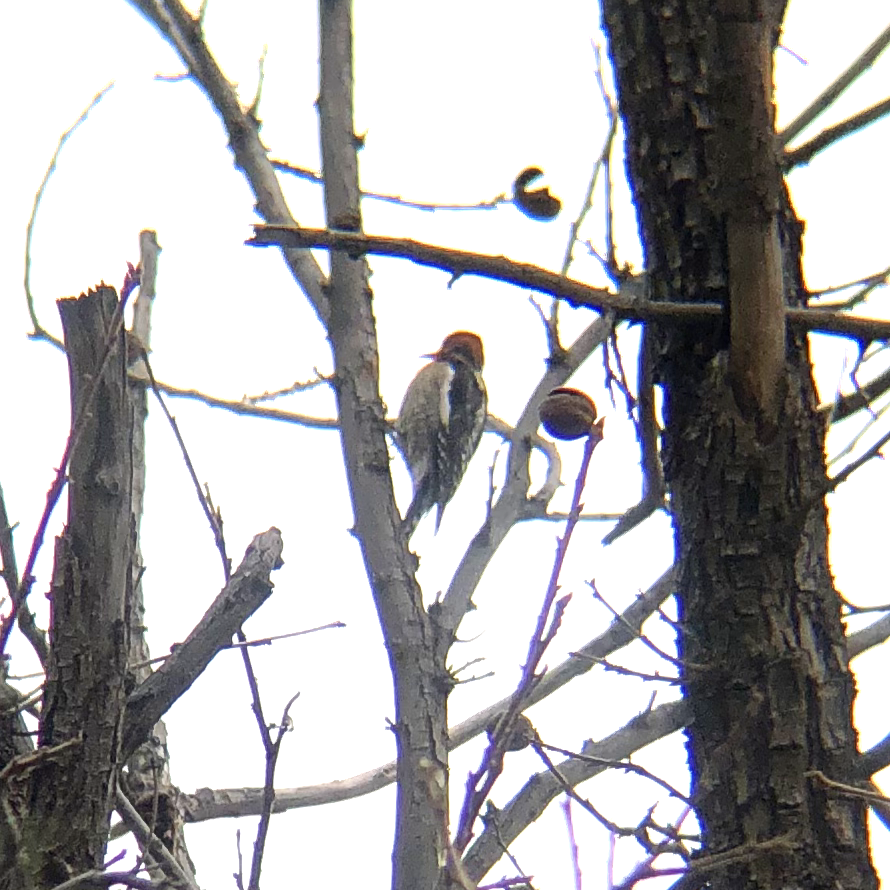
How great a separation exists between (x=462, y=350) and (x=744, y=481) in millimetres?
6011

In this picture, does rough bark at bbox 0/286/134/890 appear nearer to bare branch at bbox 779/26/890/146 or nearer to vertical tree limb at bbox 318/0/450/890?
vertical tree limb at bbox 318/0/450/890

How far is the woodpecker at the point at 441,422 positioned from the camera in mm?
7625

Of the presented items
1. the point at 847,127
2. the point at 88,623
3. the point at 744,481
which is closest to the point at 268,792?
the point at 88,623

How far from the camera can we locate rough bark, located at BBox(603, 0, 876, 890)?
78.7 inches

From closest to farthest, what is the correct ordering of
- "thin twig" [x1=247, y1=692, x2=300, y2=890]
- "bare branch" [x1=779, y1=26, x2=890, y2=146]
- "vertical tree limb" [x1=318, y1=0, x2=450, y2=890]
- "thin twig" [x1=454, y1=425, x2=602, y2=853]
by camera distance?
"thin twig" [x1=454, y1=425, x2=602, y2=853]
"thin twig" [x1=247, y1=692, x2=300, y2=890]
"bare branch" [x1=779, y1=26, x2=890, y2=146]
"vertical tree limb" [x1=318, y1=0, x2=450, y2=890]

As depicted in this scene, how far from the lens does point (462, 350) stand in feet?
26.6

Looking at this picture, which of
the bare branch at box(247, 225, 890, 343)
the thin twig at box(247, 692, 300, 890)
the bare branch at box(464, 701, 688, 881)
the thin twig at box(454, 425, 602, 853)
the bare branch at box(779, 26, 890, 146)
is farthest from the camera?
the bare branch at box(464, 701, 688, 881)

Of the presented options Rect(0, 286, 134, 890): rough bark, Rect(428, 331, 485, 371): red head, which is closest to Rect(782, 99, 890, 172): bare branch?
Rect(0, 286, 134, 890): rough bark

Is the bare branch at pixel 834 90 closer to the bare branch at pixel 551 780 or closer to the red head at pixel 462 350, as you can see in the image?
the bare branch at pixel 551 780

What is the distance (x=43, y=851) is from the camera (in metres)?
2.01

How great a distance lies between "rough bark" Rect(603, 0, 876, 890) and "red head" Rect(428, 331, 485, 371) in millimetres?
5773

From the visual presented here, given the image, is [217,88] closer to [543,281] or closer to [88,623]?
[543,281]

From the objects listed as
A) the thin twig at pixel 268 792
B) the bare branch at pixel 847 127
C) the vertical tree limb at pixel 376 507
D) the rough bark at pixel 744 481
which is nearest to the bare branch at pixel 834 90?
the bare branch at pixel 847 127

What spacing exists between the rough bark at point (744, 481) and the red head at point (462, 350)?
577cm
